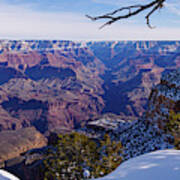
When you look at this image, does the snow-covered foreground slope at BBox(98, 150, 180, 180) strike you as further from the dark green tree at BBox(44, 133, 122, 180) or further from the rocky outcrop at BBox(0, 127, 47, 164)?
the rocky outcrop at BBox(0, 127, 47, 164)

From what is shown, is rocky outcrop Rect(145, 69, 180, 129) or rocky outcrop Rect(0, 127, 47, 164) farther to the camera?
rocky outcrop Rect(0, 127, 47, 164)

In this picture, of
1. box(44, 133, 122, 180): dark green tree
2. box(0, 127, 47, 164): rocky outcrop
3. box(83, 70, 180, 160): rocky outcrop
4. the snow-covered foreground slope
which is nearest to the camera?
the snow-covered foreground slope

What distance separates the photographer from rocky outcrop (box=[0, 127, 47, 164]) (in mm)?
133663

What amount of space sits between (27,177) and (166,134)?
44.9 m

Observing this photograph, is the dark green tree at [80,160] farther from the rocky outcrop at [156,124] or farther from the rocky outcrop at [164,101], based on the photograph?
the rocky outcrop at [164,101]

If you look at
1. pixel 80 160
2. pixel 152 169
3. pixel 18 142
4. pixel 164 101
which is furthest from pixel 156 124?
pixel 18 142

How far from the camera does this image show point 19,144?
14700cm

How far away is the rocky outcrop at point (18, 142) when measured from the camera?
13366 centimetres

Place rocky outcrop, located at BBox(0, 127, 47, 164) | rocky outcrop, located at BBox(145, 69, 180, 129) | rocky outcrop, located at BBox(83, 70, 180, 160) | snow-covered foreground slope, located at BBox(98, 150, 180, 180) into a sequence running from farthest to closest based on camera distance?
rocky outcrop, located at BBox(0, 127, 47, 164)
rocky outcrop, located at BBox(145, 69, 180, 129)
rocky outcrop, located at BBox(83, 70, 180, 160)
snow-covered foreground slope, located at BBox(98, 150, 180, 180)

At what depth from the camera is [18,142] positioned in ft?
490

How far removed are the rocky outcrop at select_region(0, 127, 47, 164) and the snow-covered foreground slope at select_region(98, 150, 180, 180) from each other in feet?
423

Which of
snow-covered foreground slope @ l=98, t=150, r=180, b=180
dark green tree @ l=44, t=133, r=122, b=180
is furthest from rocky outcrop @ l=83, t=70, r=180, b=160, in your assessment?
snow-covered foreground slope @ l=98, t=150, r=180, b=180

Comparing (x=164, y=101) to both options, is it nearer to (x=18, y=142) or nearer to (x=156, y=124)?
(x=156, y=124)

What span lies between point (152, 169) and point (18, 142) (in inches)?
6050
